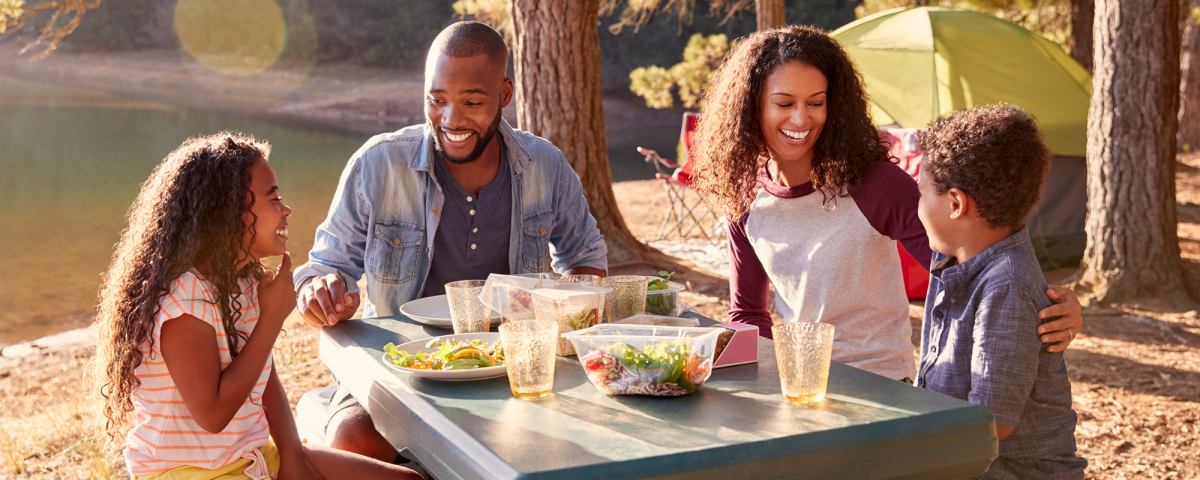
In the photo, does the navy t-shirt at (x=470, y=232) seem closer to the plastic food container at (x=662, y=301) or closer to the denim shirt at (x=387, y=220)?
the denim shirt at (x=387, y=220)

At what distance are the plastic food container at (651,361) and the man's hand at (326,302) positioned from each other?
0.69m

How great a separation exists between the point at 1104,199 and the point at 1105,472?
256cm

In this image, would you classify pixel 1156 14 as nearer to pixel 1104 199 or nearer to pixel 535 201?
pixel 1104 199

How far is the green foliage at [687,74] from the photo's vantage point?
7914 mm

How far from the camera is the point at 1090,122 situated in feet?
16.4

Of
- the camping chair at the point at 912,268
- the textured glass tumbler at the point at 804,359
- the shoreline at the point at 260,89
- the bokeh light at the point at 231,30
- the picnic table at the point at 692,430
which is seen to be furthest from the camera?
the bokeh light at the point at 231,30

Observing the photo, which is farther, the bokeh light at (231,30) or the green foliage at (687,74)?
the bokeh light at (231,30)

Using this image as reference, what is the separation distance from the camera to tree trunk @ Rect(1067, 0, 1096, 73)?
8.59 meters

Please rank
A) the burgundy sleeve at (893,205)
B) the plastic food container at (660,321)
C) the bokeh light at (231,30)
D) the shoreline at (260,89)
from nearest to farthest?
the plastic food container at (660,321), the burgundy sleeve at (893,205), the shoreline at (260,89), the bokeh light at (231,30)

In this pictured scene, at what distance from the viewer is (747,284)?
2336 mm

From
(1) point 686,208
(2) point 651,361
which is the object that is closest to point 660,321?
(2) point 651,361

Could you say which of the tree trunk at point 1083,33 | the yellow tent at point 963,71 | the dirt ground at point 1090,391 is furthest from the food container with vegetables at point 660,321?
the tree trunk at point 1083,33

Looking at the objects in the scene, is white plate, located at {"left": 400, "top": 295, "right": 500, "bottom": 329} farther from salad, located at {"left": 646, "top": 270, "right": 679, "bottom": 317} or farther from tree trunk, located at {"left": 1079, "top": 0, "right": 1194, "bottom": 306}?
tree trunk, located at {"left": 1079, "top": 0, "right": 1194, "bottom": 306}

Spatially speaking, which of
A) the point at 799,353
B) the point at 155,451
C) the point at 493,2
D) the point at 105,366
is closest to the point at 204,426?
the point at 155,451
